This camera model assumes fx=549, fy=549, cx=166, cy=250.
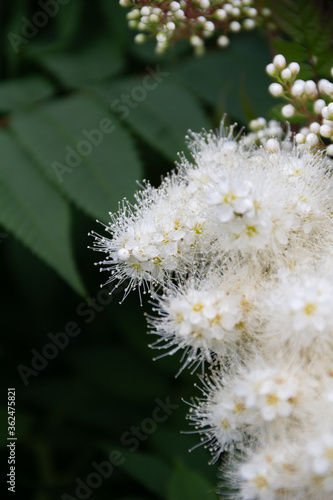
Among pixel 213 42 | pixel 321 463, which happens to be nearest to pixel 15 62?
pixel 213 42

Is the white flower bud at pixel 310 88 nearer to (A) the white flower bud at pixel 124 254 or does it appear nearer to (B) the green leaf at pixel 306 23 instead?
(B) the green leaf at pixel 306 23

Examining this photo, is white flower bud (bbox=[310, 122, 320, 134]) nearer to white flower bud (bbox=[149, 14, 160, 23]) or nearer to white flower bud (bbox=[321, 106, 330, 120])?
white flower bud (bbox=[321, 106, 330, 120])

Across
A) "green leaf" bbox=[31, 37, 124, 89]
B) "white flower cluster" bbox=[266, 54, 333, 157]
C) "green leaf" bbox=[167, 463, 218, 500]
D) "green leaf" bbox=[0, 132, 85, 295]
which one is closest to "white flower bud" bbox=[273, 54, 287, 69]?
"white flower cluster" bbox=[266, 54, 333, 157]

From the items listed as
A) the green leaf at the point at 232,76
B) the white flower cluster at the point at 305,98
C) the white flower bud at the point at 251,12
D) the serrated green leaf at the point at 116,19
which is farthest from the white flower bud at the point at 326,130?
the serrated green leaf at the point at 116,19

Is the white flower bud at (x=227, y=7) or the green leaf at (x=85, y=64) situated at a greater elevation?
the green leaf at (x=85, y=64)

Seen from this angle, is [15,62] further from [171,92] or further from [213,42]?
[213,42]
